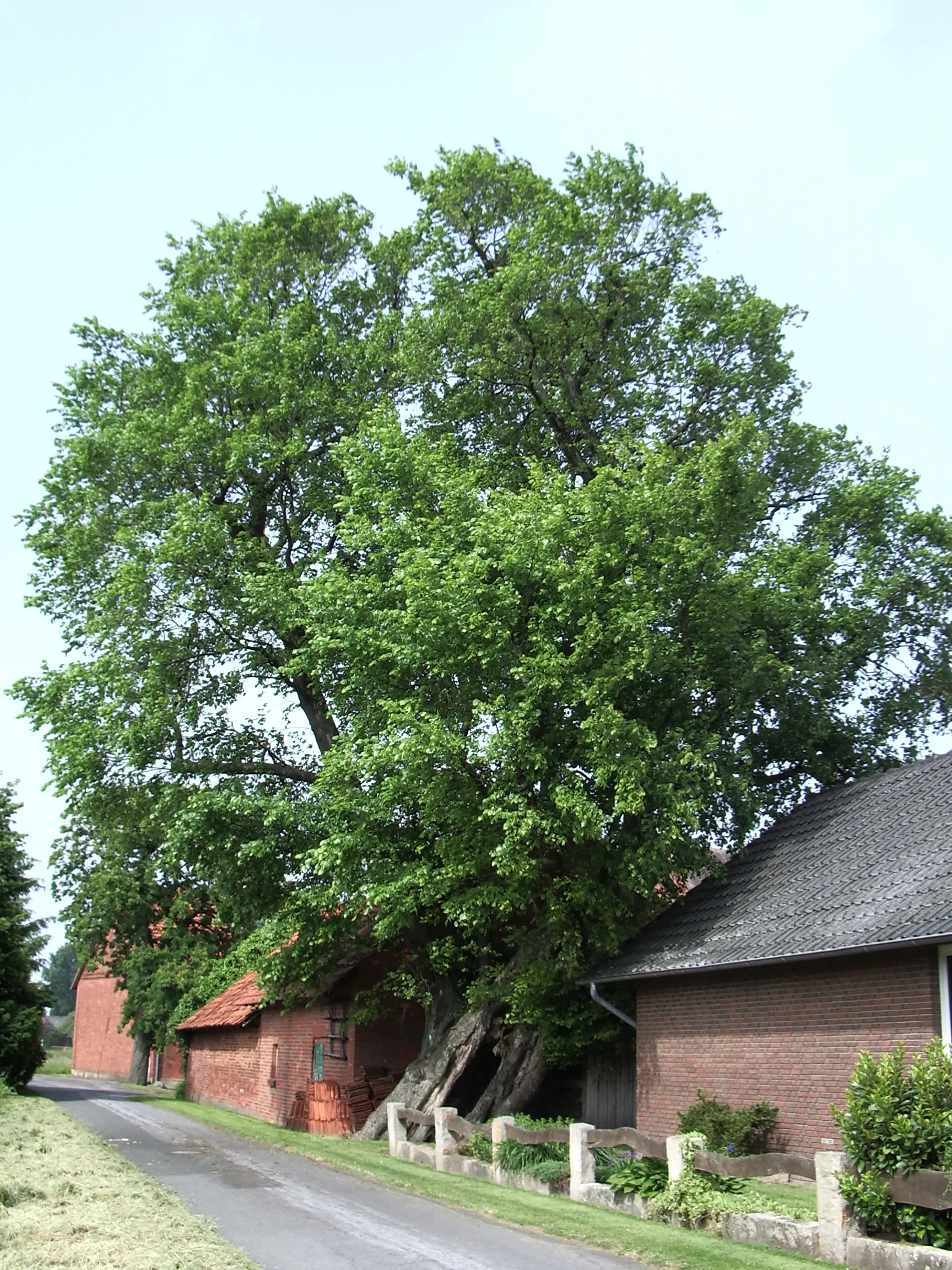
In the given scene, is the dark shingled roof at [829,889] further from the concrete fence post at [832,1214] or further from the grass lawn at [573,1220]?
the grass lawn at [573,1220]

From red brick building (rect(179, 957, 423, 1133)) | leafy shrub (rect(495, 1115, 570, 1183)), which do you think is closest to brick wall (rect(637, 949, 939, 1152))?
leafy shrub (rect(495, 1115, 570, 1183))

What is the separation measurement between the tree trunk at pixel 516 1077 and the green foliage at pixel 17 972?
724 inches

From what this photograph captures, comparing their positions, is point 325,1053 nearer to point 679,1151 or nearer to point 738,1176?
point 679,1151

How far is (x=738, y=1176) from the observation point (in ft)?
41.6

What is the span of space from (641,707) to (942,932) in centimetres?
858

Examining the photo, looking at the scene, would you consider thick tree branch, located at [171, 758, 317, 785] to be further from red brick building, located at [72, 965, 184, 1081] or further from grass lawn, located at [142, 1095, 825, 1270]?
red brick building, located at [72, 965, 184, 1081]

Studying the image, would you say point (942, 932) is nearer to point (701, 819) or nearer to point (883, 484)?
point (701, 819)

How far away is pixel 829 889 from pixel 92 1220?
33.6 ft

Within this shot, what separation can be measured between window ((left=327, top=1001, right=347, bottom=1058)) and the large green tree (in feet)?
9.90

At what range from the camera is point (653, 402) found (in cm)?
2620

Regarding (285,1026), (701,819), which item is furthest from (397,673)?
(285,1026)

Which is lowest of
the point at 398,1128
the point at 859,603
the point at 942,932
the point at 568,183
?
the point at 398,1128

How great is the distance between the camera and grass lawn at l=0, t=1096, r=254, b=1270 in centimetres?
902

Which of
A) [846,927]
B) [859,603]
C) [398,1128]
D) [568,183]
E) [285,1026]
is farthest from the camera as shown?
[285,1026]
